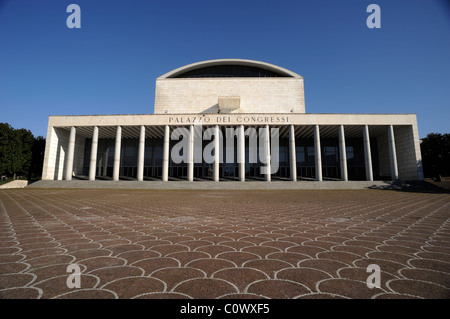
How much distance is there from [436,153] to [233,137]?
34.8 m

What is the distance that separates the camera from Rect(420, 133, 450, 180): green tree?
35.9 m

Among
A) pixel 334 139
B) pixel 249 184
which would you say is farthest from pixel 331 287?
pixel 334 139

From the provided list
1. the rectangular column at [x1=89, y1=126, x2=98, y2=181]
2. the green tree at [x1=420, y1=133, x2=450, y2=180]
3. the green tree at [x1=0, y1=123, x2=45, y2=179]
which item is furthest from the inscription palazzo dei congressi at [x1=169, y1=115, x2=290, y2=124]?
the green tree at [x1=0, y1=123, x2=45, y2=179]

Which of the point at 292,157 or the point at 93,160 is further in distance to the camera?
the point at 93,160

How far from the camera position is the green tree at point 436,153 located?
3588cm

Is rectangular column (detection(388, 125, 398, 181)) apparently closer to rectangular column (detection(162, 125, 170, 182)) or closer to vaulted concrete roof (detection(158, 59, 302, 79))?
vaulted concrete roof (detection(158, 59, 302, 79))

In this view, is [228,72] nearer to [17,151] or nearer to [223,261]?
[17,151]

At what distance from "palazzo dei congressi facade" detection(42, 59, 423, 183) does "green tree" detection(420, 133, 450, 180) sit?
766 centimetres

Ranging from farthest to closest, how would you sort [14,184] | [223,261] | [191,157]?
[191,157]
[14,184]
[223,261]

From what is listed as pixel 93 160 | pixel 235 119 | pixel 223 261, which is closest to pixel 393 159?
pixel 235 119

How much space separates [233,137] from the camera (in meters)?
35.8
